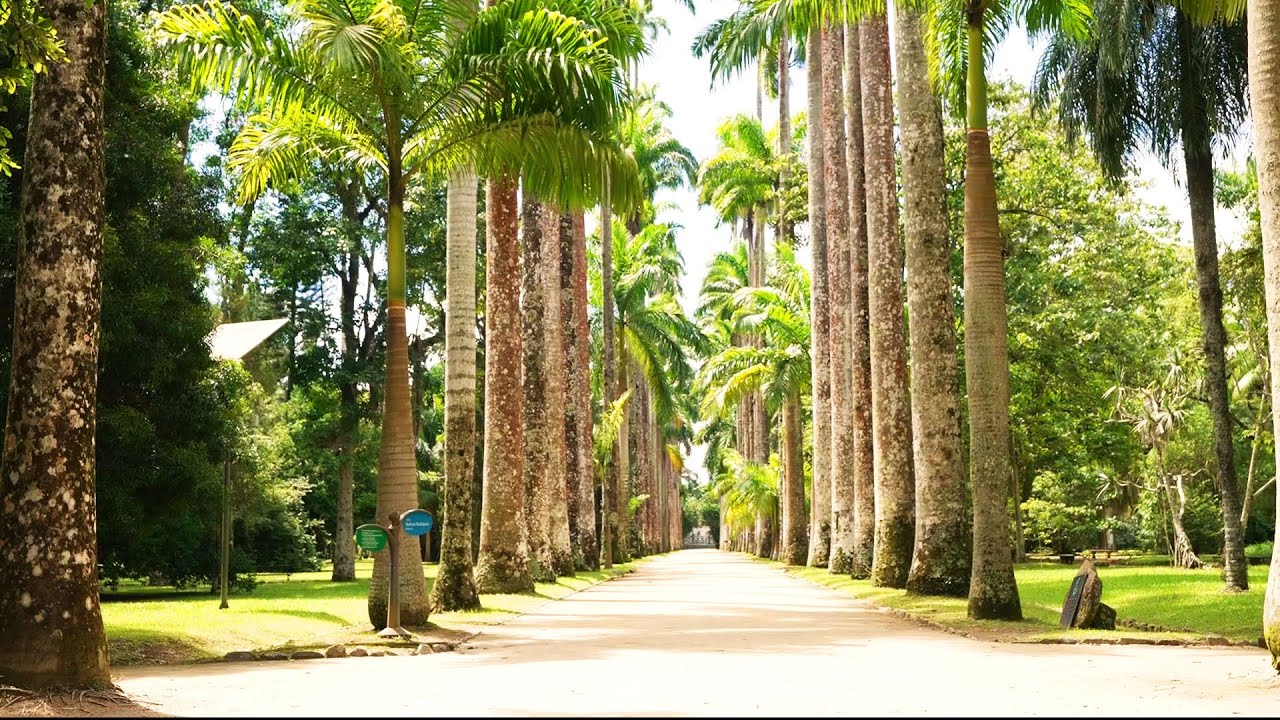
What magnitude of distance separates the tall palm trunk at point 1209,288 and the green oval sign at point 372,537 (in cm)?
1295

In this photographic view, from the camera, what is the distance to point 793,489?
3888cm

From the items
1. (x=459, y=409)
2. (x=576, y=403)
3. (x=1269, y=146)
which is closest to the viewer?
(x=1269, y=146)

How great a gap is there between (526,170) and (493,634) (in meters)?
5.93

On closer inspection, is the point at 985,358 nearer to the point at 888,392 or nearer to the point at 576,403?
the point at 888,392

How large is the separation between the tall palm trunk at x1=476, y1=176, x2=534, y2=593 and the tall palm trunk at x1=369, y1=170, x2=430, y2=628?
17.7 ft

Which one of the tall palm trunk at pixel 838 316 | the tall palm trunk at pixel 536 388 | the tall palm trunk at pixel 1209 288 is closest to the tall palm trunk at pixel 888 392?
the tall palm trunk at pixel 1209 288

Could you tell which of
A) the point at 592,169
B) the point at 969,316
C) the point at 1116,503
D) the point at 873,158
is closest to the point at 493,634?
the point at 592,169

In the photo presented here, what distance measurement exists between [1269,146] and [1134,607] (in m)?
9.43

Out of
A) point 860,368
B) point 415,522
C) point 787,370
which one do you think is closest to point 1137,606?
point 860,368

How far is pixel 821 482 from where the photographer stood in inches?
1346

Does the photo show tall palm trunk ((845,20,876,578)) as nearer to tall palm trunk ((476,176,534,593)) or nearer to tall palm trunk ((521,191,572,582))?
tall palm trunk ((521,191,572,582))

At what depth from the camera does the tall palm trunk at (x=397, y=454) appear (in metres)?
14.3

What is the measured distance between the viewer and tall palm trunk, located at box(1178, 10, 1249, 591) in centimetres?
1912

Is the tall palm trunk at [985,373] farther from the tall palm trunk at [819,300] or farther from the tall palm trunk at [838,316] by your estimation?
the tall palm trunk at [819,300]
